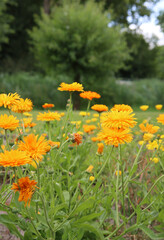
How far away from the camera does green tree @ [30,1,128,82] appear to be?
1041 centimetres

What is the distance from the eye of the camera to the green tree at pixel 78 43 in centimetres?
1041

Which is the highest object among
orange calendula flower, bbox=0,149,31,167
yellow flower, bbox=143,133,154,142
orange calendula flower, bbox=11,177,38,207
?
yellow flower, bbox=143,133,154,142

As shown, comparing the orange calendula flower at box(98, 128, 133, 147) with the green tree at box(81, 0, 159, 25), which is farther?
the green tree at box(81, 0, 159, 25)

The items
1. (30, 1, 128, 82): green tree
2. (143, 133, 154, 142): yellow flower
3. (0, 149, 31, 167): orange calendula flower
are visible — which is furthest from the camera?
(30, 1, 128, 82): green tree

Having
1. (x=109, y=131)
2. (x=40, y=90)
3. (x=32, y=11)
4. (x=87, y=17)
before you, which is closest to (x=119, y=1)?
(x=32, y=11)

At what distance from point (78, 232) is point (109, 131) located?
0.51 m

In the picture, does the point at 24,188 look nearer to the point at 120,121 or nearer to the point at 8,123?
the point at 8,123

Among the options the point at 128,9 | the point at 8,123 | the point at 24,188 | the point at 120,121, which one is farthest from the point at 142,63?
the point at 24,188

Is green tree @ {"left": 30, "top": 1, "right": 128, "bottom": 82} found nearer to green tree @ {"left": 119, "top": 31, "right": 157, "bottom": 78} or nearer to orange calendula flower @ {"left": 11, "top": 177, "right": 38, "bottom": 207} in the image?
orange calendula flower @ {"left": 11, "top": 177, "right": 38, "bottom": 207}

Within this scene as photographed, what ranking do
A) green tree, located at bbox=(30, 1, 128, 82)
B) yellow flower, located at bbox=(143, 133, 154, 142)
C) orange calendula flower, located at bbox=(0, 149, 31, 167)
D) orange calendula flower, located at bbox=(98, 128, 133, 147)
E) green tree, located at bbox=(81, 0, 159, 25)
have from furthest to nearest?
1. green tree, located at bbox=(81, 0, 159, 25)
2. green tree, located at bbox=(30, 1, 128, 82)
3. yellow flower, located at bbox=(143, 133, 154, 142)
4. orange calendula flower, located at bbox=(98, 128, 133, 147)
5. orange calendula flower, located at bbox=(0, 149, 31, 167)

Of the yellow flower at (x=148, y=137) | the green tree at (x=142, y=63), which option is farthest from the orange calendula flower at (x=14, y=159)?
the green tree at (x=142, y=63)

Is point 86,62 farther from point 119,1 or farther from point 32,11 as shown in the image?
point 32,11

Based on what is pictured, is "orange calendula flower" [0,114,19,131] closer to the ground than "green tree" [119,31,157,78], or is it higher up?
closer to the ground

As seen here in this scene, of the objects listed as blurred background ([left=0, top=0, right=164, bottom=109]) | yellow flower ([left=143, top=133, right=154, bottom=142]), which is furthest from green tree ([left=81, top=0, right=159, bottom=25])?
yellow flower ([left=143, top=133, right=154, bottom=142])
